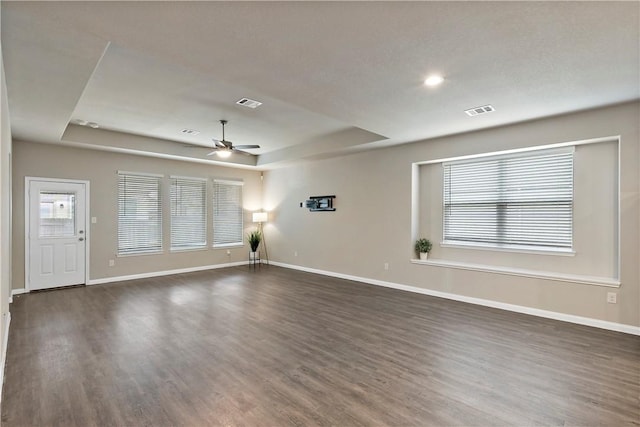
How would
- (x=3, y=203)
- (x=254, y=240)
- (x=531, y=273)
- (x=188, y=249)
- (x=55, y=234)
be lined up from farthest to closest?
(x=254, y=240) < (x=188, y=249) < (x=55, y=234) < (x=531, y=273) < (x=3, y=203)

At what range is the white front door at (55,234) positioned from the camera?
5582 millimetres

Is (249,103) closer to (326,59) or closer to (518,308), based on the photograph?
(326,59)

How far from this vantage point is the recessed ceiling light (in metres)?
3.00

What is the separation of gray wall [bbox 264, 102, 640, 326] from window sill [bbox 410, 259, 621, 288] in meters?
0.06

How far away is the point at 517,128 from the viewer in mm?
4527

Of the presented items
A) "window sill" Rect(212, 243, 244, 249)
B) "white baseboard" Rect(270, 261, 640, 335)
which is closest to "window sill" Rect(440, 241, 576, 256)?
"white baseboard" Rect(270, 261, 640, 335)

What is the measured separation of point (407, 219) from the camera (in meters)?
5.83

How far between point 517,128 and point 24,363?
6.43 meters

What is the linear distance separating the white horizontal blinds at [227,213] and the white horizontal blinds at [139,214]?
1386 mm

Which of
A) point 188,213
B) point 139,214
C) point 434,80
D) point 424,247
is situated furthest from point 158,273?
point 434,80

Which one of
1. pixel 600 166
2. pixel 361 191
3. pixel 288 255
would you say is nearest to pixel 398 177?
pixel 361 191

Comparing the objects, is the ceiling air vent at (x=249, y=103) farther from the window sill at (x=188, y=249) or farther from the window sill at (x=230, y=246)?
the window sill at (x=230, y=246)

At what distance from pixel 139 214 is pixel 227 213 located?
6.99 feet

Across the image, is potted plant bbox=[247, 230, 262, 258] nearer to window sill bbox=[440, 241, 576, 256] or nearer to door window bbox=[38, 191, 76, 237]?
door window bbox=[38, 191, 76, 237]
